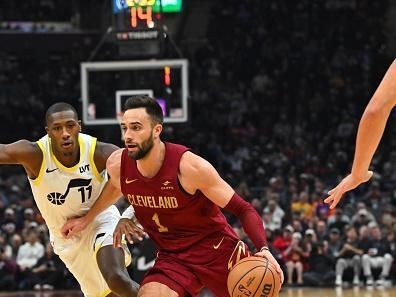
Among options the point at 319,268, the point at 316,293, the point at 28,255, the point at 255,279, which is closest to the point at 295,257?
the point at 319,268

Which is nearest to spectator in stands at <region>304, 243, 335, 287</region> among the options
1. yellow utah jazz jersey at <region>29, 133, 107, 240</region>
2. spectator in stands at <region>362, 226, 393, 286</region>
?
spectator in stands at <region>362, 226, 393, 286</region>

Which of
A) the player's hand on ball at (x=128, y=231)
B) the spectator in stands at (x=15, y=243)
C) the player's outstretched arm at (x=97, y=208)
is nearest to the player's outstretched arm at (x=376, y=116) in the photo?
the player's hand on ball at (x=128, y=231)

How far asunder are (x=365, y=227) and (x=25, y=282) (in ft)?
18.5

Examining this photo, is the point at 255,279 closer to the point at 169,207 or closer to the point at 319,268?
the point at 169,207

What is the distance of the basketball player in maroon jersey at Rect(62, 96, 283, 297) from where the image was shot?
4988 millimetres

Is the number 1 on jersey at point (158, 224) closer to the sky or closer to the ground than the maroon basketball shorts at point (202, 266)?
closer to the sky

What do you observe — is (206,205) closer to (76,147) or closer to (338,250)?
(76,147)

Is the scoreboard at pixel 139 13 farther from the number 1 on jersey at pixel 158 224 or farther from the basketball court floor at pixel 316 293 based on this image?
the number 1 on jersey at pixel 158 224

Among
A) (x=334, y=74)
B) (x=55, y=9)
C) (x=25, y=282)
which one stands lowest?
(x=25, y=282)

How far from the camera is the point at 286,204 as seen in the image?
1585 centimetres

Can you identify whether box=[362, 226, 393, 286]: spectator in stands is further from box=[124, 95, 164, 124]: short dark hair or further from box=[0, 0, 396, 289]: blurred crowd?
box=[124, 95, 164, 124]: short dark hair

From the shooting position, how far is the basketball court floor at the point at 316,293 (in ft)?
40.7

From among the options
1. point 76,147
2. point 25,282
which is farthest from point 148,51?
point 76,147

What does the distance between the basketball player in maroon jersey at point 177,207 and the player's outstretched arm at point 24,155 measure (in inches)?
37.3
